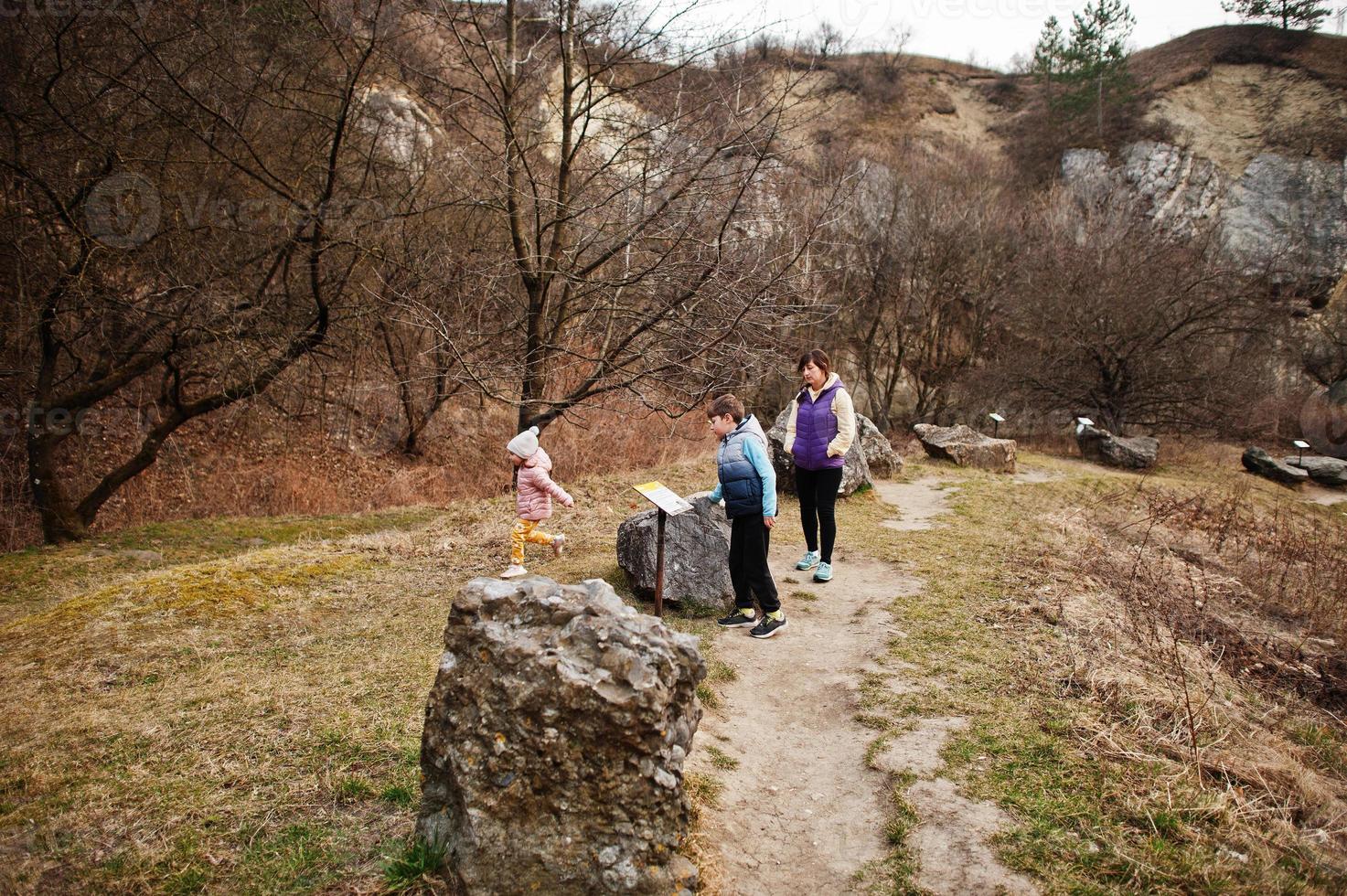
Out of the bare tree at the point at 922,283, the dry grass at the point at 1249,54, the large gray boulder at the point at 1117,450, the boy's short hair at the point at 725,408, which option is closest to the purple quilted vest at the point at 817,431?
the boy's short hair at the point at 725,408

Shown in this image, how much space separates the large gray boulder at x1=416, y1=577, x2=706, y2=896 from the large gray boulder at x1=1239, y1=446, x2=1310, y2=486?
2058cm

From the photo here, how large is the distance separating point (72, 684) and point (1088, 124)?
2014 inches

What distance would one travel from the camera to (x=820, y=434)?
20.4ft

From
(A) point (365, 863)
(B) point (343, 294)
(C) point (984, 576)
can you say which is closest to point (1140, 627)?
(C) point (984, 576)

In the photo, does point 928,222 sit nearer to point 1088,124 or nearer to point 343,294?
point 343,294

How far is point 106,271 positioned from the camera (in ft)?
31.3

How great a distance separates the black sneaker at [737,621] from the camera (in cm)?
572

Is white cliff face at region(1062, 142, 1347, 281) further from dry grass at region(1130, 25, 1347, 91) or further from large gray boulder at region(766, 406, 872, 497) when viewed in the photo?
large gray boulder at region(766, 406, 872, 497)

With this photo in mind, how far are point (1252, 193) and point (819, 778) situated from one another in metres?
45.2

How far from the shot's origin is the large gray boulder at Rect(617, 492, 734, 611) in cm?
599
